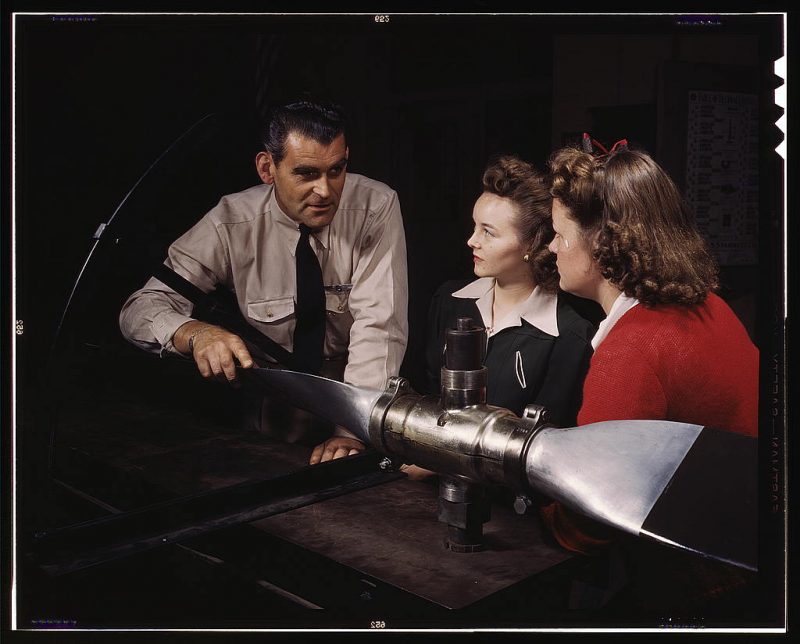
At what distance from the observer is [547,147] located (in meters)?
1.73

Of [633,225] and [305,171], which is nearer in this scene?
[633,225]

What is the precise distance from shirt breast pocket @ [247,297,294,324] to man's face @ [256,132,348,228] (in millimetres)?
213

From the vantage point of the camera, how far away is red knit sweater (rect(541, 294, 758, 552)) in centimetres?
160

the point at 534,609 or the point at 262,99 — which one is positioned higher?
the point at 262,99

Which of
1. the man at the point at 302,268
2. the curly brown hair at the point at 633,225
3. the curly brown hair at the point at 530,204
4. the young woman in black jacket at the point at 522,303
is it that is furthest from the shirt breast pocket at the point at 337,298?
the curly brown hair at the point at 633,225

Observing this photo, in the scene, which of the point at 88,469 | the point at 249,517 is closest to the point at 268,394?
the point at 249,517

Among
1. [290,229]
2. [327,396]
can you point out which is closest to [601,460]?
[327,396]

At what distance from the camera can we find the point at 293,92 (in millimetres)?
1819

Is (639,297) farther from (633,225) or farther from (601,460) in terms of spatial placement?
(601,460)

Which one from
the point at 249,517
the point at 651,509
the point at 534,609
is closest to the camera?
the point at 651,509

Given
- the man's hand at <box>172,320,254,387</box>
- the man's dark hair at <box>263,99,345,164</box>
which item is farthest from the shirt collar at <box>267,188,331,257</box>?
the man's hand at <box>172,320,254,387</box>

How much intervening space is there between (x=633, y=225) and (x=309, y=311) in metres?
0.75

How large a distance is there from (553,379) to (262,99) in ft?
2.97

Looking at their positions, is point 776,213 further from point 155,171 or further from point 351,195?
point 155,171
